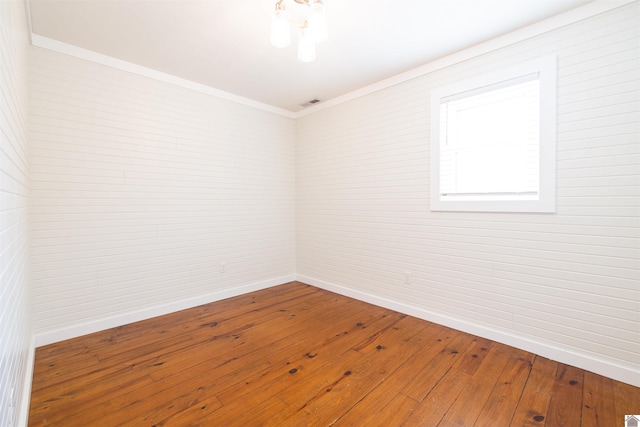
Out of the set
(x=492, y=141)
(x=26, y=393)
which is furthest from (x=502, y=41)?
(x=26, y=393)

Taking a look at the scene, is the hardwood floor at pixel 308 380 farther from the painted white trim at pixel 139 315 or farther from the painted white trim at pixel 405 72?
the painted white trim at pixel 405 72

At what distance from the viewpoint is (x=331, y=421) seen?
165 centimetres

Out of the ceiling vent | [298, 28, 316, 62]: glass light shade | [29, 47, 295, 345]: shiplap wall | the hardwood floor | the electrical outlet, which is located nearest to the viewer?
the hardwood floor

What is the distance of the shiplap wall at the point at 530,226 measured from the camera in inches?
79.1

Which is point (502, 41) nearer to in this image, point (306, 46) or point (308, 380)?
point (306, 46)

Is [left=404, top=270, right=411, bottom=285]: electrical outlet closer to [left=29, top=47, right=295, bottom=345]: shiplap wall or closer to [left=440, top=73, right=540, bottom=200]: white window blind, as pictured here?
[left=440, top=73, right=540, bottom=200]: white window blind

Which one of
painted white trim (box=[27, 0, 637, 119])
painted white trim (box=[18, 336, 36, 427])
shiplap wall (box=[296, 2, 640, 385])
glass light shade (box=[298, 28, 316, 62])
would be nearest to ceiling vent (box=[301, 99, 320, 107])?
painted white trim (box=[27, 0, 637, 119])

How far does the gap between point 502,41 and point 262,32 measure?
2.16 m

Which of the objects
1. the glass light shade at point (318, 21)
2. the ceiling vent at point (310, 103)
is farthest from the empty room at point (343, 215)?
the ceiling vent at point (310, 103)

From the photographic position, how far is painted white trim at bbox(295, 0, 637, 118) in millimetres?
2074

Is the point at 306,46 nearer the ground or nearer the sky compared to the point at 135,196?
nearer the sky

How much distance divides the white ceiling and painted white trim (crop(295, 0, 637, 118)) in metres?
0.06

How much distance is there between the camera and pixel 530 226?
2.40 metres

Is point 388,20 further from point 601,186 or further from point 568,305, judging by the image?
point 568,305
